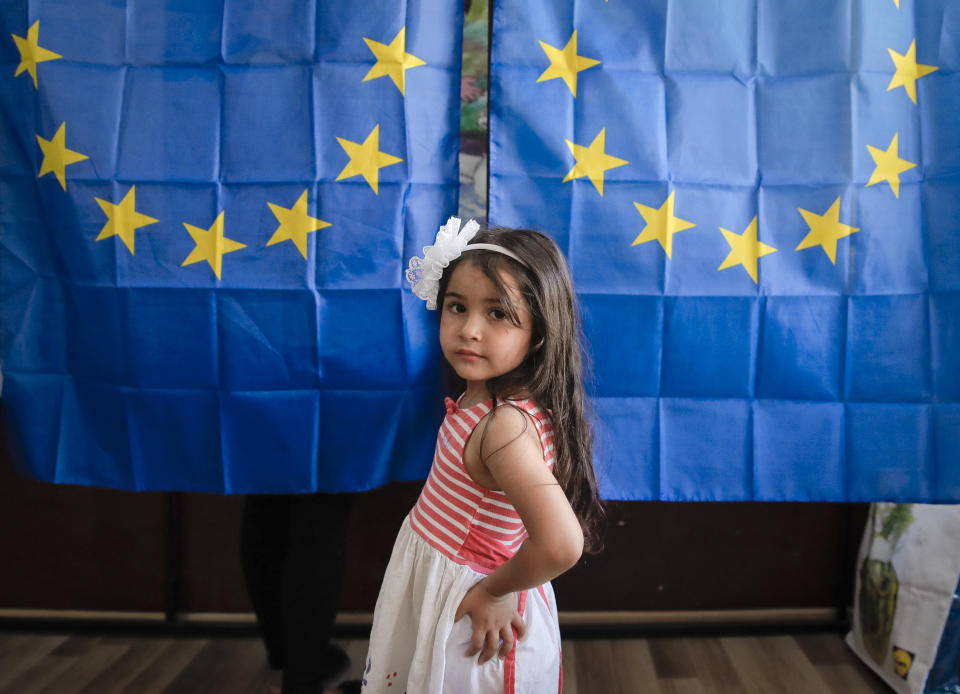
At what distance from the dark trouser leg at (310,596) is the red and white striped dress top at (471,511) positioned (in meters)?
0.36

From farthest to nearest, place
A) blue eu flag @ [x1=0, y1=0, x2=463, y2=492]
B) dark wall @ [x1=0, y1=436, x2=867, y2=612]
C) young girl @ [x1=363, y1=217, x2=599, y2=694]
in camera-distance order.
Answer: dark wall @ [x1=0, y1=436, x2=867, y2=612], blue eu flag @ [x1=0, y1=0, x2=463, y2=492], young girl @ [x1=363, y1=217, x2=599, y2=694]

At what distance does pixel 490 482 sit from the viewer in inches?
33.0

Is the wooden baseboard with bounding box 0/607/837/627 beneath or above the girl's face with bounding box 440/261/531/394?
beneath

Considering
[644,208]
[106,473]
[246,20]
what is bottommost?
[106,473]

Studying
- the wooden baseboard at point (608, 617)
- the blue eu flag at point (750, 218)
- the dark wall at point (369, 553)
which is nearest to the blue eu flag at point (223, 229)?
the blue eu flag at point (750, 218)

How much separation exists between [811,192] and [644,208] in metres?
0.28

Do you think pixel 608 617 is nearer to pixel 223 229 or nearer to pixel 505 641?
pixel 505 641

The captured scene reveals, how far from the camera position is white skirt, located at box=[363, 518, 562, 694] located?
83cm

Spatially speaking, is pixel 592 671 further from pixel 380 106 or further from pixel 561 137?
pixel 380 106

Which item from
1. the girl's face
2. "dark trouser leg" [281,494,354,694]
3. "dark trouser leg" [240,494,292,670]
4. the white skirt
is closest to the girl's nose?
the girl's face

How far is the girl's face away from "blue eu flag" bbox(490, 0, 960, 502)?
0.35m

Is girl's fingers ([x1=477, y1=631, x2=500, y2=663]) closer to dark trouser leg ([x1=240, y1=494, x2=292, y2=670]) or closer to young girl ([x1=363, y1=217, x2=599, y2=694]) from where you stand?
young girl ([x1=363, y1=217, x2=599, y2=694])

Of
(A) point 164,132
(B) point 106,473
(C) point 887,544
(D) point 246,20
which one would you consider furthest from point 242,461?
(C) point 887,544

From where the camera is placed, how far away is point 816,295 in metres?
1.20
